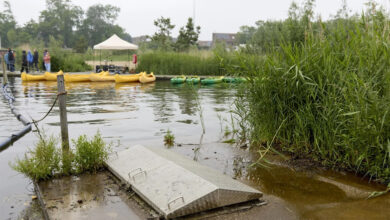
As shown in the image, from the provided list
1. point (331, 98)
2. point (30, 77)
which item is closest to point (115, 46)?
point (30, 77)

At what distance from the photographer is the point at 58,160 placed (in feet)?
14.8

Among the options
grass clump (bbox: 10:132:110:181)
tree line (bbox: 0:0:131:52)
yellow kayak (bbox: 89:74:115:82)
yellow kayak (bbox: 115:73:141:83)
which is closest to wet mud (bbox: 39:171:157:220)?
grass clump (bbox: 10:132:110:181)

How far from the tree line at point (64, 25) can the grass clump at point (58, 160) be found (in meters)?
90.2

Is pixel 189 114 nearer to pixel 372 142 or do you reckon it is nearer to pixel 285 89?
pixel 285 89

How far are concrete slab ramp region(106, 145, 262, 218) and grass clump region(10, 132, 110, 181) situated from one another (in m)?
0.31

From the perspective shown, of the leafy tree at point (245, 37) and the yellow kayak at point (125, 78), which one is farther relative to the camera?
the yellow kayak at point (125, 78)

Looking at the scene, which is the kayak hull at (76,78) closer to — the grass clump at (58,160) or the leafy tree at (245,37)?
the leafy tree at (245,37)

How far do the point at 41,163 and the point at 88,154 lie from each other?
572 millimetres

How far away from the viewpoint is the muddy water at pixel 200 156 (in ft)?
12.0

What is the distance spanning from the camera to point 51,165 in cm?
447

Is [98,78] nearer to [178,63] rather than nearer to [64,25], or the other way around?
[178,63]

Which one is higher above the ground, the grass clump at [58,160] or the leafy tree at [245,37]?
the leafy tree at [245,37]

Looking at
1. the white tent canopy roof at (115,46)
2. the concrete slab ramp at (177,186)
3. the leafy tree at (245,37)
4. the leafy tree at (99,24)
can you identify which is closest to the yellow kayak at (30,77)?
the white tent canopy roof at (115,46)

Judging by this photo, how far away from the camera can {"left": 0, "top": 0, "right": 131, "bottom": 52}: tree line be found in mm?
92125
